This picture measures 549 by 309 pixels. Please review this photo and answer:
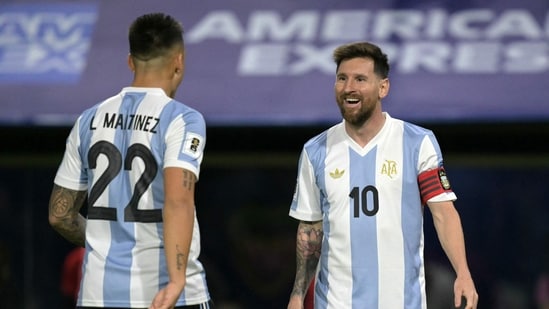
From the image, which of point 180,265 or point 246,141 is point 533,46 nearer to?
point 246,141

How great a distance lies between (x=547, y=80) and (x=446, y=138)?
2.44 ft

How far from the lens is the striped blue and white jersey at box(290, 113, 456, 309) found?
541 centimetres

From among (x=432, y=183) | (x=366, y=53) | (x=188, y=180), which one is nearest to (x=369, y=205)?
(x=432, y=183)

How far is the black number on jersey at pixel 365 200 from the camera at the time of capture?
544 cm

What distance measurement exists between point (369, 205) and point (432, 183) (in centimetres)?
28

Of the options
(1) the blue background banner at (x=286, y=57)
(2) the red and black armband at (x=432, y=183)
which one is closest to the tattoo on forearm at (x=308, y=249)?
(2) the red and black armband at (x=432, y=183)

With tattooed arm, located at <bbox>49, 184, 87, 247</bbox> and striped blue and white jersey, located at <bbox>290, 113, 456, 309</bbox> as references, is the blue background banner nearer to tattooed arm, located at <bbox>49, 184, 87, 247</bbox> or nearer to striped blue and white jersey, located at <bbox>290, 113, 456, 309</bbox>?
striped blue and white jersey, located at <bbox>290, 113, 456, 309</bbox>

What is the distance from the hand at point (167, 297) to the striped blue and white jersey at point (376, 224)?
109 centimetres

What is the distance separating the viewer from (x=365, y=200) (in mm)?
5461

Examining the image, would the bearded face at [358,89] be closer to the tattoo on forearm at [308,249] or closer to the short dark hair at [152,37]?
the tattoo on forearm at [308,249]

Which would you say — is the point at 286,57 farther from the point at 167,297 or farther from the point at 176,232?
the point at 167,297

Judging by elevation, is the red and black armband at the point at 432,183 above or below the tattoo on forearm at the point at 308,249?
above

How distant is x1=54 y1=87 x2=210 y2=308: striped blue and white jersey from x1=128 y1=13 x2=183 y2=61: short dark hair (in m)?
0.18

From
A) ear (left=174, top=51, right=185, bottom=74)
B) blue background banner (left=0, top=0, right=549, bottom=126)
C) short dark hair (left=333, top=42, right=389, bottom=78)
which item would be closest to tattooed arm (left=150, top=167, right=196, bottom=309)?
ear (left=174, top=51, right=185, bottom=74)
